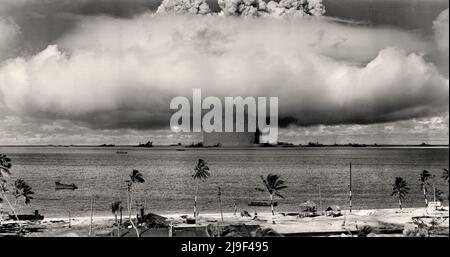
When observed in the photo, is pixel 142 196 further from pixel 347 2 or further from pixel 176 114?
pixel 347 2

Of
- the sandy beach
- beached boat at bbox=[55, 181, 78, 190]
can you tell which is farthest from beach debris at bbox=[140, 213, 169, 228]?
beached boat at bbox=[55, 181, 78, 190]

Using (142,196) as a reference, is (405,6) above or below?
above

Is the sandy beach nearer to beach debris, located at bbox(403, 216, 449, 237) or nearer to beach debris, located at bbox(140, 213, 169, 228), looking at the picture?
beach debris, located at bbox(403, 216, 449, 237)

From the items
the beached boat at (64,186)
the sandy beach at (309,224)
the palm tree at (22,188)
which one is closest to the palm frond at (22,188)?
the palm tree at (22,188)

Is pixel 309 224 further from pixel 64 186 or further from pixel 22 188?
pixel 64 186

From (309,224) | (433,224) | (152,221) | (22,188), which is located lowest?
(309,224)

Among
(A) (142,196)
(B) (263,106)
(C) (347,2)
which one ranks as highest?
(C) (347,2)

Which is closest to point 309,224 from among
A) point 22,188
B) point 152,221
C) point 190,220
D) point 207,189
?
point 190,220

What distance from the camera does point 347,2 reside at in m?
22.4

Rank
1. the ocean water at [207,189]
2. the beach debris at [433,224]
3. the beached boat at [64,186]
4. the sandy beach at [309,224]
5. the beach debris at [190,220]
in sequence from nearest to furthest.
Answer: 1. the beach debris at [433,224]
2. the sandy beach at [309,224]
3. the beach debris at [190,220]
4. the ocean water at [207,189]
5. the beached boat at [64,186]

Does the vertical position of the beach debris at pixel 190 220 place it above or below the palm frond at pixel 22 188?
below

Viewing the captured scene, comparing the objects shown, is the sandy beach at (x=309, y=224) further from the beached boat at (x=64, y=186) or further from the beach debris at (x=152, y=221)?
the beached boat at (x=64, y=186)
